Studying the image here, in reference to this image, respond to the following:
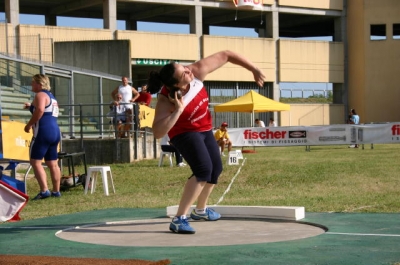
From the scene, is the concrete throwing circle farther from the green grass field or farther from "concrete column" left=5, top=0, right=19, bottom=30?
"concrete column" left=5, top=0, right=19, bottom=30

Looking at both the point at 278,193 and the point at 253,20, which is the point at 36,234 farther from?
the point at 253,20

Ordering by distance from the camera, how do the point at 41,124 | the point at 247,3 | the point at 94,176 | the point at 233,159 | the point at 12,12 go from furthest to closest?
the point at 247,3, the point at 12,12, the point at 233,159, the point at 94,176, the point at 41,124

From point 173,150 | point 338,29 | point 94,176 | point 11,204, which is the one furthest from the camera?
point 338,29

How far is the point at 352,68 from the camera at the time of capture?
5350 centimetres

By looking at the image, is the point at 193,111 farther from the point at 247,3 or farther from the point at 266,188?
the point at 247,3

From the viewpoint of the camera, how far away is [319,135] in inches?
1291

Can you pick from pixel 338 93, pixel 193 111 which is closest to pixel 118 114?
pixel 193 111

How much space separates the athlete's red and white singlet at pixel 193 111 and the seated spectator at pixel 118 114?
1460cm

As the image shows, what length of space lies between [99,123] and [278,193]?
10.6 m

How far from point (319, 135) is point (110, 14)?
55.3 ft

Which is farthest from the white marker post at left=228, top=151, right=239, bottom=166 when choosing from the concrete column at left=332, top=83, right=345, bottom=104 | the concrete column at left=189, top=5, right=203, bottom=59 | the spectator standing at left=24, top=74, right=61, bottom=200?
the concrete column at left=332, top=83, right=345, bottom=104

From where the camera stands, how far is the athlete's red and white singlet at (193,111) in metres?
7.75

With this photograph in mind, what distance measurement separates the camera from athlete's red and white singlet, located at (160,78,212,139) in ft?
25.4

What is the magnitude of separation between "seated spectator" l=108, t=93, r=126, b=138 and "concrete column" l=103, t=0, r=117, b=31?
74.5 ft
